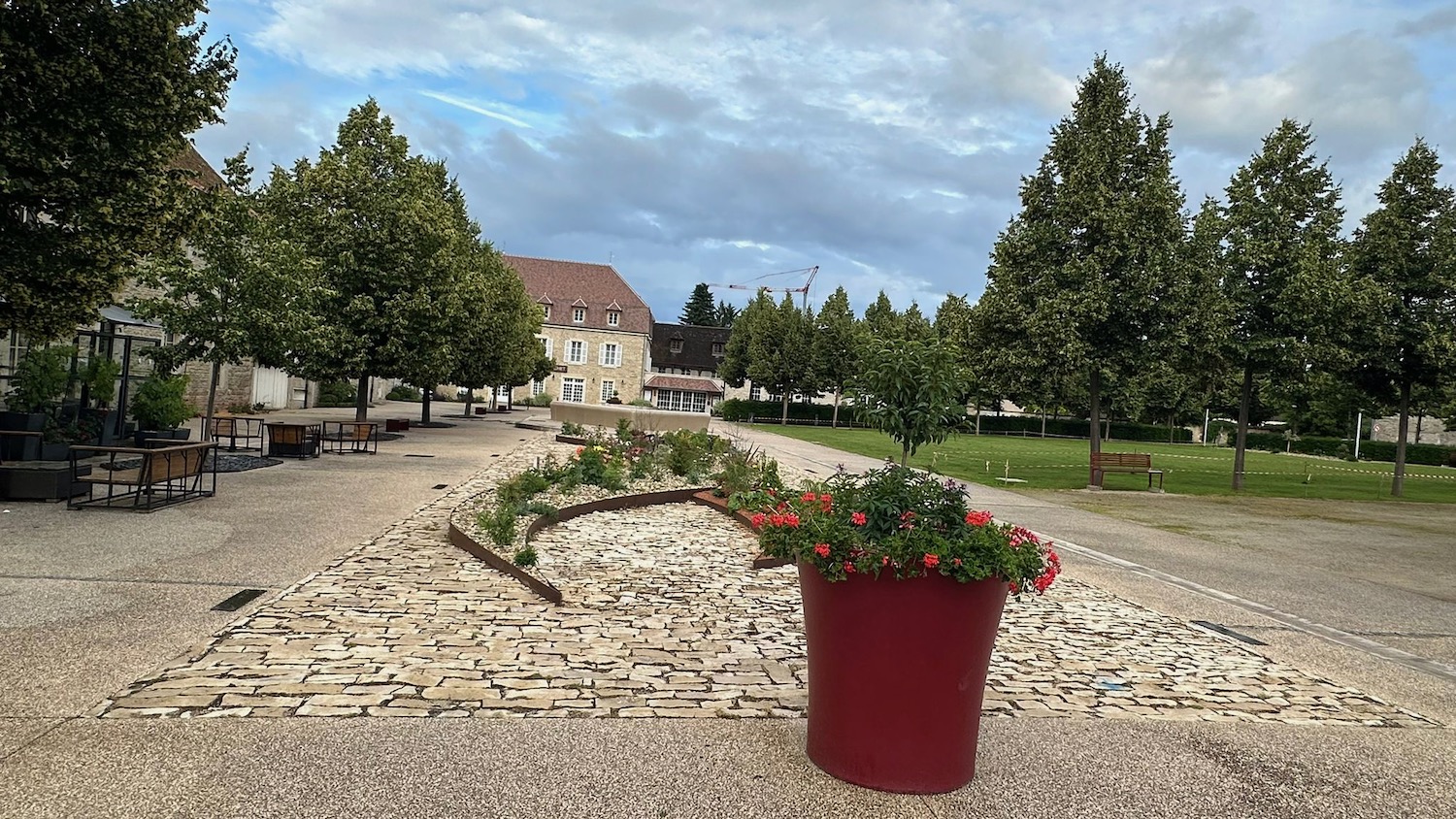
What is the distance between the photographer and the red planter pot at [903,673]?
380 centimetres

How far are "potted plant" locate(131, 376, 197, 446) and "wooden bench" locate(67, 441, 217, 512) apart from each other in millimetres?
5360

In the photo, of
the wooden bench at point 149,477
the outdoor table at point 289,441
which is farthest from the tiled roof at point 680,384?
the wooden bench at point 149,477

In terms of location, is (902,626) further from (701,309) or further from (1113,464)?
(701,309)

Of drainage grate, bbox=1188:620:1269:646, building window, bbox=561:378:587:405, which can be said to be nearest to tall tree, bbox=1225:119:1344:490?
drainage grate, bbox=1188:620:1269:646

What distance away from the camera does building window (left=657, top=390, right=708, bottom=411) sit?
256 ft

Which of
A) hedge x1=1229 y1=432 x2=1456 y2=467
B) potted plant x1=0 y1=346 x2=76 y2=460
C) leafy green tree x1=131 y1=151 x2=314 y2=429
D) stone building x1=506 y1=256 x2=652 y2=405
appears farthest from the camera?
stone building x1=506 y1=256 x2=652 y2=405

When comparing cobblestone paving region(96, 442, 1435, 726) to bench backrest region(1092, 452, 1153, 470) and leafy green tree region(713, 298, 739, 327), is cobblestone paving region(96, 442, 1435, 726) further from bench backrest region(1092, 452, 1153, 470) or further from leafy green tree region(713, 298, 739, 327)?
leafy green tree region(713, 298, 739, 327)

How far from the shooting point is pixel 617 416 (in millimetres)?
34281

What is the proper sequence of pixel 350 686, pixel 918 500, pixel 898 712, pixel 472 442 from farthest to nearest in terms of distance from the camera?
pixel 472 442, pixel 350 686, pixel 918 500, pixel 898 712

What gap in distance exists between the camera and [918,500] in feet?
14.0

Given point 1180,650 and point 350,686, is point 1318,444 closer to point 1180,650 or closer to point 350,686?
point 1180,650

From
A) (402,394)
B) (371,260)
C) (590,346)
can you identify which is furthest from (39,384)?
(590,346)

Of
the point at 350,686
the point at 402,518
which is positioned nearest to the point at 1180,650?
the point at 350,686

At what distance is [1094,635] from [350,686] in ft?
17.9
